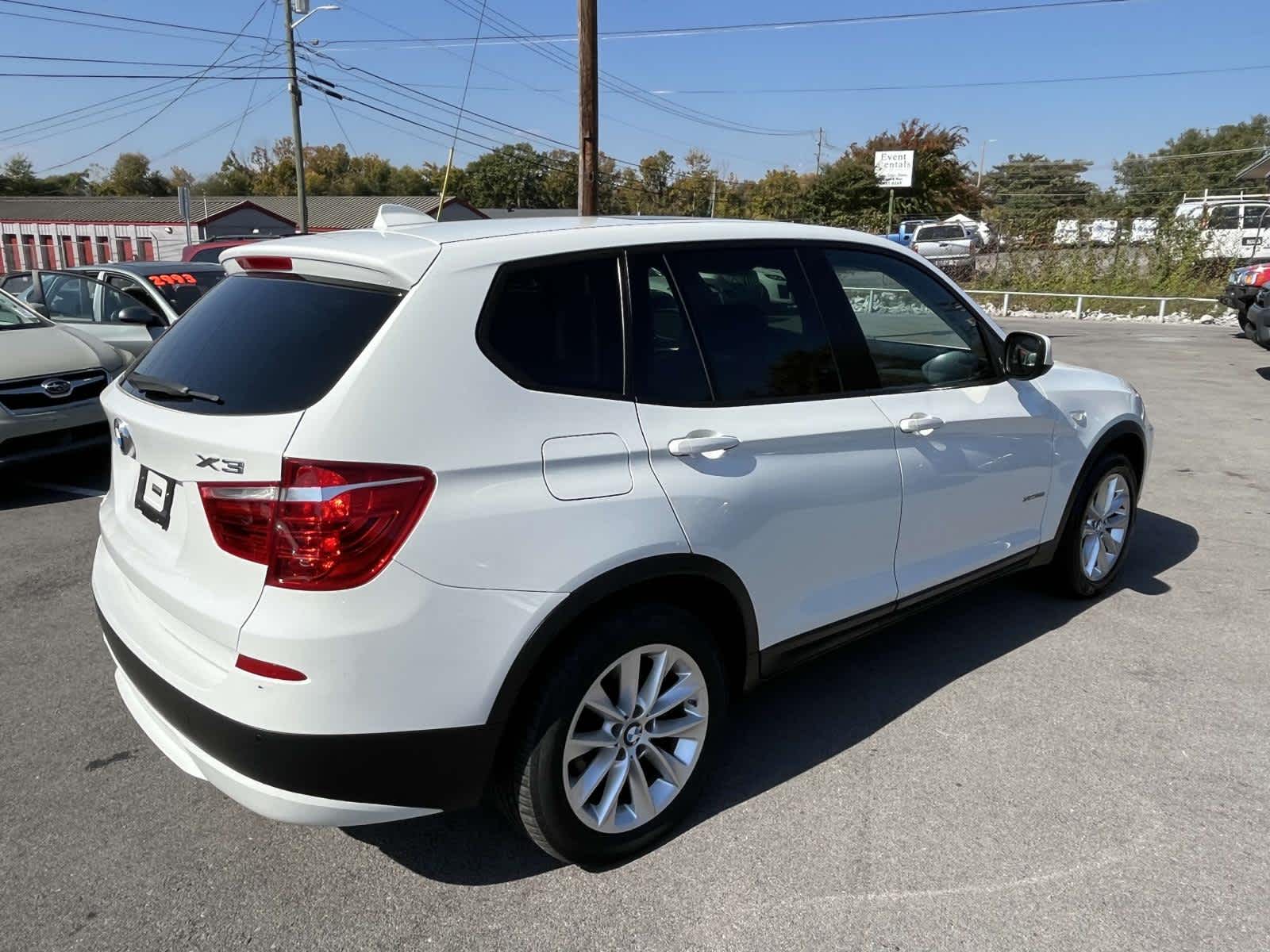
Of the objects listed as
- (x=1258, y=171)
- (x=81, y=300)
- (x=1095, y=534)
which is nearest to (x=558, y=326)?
(x=1095, y=534)

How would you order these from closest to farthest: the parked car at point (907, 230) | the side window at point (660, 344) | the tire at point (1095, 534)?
the side window at point (660, 344), the tire at point (1095, 534), the parked car at point (907, 230)

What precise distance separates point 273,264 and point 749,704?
2382 millimetres

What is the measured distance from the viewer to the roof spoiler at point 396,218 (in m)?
3.04

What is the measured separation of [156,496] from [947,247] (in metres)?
32.4

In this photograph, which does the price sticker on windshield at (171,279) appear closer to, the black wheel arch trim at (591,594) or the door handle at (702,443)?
the door handle at (702,443)

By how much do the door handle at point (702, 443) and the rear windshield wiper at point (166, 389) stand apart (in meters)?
1.22

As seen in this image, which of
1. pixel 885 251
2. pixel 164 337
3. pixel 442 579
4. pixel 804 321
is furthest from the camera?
pixel 885 251

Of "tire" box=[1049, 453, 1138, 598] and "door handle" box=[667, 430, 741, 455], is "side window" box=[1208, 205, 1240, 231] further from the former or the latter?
"door handle" box=[667, 430, 741, 455]

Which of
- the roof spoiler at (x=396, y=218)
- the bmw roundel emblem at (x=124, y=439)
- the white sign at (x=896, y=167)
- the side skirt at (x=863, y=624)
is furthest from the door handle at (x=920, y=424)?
the white sign at (x=896, y=167)

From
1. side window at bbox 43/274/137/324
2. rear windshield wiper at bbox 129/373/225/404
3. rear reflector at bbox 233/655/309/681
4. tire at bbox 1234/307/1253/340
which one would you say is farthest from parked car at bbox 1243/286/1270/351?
rear reflector at bbox 233/655/309/681

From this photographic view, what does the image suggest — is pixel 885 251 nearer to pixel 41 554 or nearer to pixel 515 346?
pixel 515 346

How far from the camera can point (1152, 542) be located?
5.69 metres

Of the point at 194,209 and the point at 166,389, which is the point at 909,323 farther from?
the point at 194,209

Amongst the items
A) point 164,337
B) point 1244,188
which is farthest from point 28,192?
point 164,337
